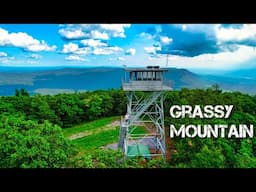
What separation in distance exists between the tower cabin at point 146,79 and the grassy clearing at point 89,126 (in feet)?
1.81

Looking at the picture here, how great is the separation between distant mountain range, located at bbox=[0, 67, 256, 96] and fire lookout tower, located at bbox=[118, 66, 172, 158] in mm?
161

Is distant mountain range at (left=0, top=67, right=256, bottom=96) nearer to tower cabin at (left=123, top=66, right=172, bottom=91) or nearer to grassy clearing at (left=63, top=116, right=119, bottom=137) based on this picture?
tower cabin at (left=123, top=66, right=172, bottom=91)

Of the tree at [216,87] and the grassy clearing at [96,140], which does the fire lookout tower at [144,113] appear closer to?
the grassy clearing at [96,140]

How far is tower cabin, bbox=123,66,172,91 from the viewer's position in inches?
221

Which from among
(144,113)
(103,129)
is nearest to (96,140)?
(103,129)

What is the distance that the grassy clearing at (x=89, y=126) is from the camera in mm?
5695

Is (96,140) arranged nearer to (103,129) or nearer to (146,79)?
(103,129)

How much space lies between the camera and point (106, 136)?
5.67 metres

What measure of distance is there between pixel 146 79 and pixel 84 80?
919 millimetres

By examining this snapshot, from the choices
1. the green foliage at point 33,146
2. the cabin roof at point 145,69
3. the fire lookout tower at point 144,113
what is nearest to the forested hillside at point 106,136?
the green foliage at point 33,146

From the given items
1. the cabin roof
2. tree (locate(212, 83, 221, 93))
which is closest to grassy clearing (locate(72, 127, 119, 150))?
the cabin roof
